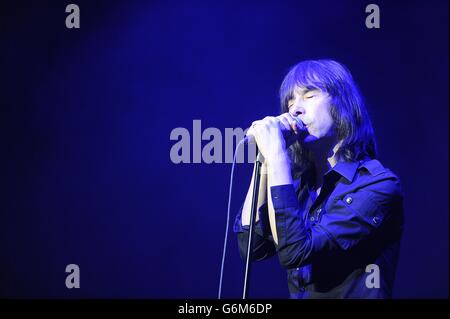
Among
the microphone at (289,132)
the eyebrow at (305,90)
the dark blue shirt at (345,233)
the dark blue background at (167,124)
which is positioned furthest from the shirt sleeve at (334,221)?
the dark blue background at (167,124)

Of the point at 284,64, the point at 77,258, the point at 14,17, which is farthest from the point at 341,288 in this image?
the point at 14,17

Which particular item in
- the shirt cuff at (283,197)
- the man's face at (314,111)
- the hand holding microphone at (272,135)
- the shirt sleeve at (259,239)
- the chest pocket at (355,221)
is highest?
the man's face at (314,111)

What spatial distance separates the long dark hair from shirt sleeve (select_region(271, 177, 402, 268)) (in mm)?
174

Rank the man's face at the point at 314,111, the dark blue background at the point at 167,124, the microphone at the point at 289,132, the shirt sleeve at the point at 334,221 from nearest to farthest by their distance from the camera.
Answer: the shirt sleeve at the point at 334,221
the microphone at the point at 289,132
the man's face at the point at 314,111
the dark blue background at the point at 167,124

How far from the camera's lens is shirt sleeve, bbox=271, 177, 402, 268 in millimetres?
1515

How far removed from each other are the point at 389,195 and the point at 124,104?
1.04m

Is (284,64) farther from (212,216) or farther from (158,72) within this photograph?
(212,216)

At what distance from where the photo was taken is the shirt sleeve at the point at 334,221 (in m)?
1.51

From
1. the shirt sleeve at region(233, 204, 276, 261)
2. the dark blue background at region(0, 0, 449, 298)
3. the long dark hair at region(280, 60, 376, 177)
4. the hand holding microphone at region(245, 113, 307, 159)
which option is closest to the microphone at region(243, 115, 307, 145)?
the hand holding microphone at region(245, 113, 307, 159)

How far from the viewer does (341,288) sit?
165 centimetres

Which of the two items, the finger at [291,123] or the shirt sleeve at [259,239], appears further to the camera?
the shirt sleeve at [259,239]

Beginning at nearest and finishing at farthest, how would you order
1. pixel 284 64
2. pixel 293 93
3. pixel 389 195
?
1. pixel 389 195
2. pixel 293 93
3. pixel 284 64

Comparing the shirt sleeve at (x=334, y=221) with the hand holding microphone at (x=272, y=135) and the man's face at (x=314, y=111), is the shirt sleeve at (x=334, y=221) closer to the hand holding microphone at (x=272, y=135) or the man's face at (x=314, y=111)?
the hand holding microphone at (x=272, y=135)

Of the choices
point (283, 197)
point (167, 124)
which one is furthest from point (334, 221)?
point (167, 124)
